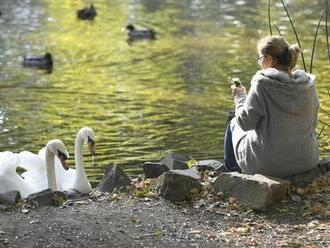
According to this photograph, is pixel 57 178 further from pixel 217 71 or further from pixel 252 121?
pixel 217 71

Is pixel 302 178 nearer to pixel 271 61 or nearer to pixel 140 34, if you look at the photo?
pixel 271 61

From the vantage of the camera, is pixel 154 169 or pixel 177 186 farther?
pixel 154 169

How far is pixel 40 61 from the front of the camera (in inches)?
824

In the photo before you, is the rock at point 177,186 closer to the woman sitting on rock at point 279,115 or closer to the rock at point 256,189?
the rock at point 256,189

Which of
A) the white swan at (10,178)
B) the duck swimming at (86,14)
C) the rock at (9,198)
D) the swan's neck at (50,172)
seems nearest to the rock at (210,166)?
the swan's neck at (50,172)

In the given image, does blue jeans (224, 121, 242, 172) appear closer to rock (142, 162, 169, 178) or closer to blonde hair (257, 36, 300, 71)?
rock (142, 162, 169, 178)

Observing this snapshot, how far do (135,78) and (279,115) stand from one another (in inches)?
470

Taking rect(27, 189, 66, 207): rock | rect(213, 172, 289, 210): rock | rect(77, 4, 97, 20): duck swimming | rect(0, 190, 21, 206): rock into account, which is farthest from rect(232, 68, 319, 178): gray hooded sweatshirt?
rect(77, 4, 97, 20): duck swimming

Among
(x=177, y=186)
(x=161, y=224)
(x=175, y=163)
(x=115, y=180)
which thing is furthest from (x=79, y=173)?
(x=161, y=224)

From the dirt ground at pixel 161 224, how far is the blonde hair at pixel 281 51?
127cm

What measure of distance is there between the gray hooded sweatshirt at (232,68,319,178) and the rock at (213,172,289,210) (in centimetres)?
23

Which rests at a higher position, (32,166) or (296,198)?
(296,198)

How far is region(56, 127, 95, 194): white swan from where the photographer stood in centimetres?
933

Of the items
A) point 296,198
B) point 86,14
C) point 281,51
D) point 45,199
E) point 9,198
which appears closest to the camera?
point 281,51
